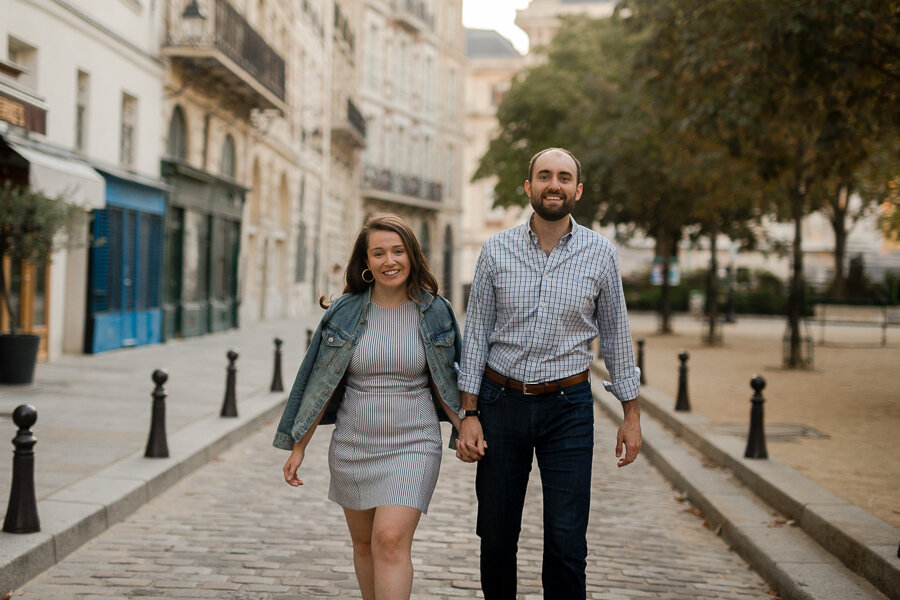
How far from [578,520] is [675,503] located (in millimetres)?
4154

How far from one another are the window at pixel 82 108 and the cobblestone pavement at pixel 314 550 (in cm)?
992

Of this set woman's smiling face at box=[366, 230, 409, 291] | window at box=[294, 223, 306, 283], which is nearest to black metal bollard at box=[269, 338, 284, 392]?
woman's smiling face at box=[366, 230, 409, 291]

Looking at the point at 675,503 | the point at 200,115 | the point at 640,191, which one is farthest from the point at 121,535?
the point at 640,191

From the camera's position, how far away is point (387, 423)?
3938mm

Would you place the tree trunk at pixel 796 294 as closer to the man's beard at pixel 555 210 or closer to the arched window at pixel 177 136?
the arched window at pixel 177 136

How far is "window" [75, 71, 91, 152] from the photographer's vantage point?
16547mm

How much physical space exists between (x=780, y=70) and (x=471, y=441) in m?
8.70

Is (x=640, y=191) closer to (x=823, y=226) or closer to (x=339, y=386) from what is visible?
(x=339, y=386)

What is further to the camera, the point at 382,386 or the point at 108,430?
the point at 108,430

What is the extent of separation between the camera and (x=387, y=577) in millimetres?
3766

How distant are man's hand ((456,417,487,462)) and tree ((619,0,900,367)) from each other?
7.26 metres

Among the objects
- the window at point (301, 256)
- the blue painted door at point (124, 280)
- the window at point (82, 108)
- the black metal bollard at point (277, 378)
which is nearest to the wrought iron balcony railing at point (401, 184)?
the window at point (301, 256)

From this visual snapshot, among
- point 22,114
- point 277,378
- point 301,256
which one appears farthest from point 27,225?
point 301,256

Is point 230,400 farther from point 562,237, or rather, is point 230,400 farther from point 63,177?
point 562,237
